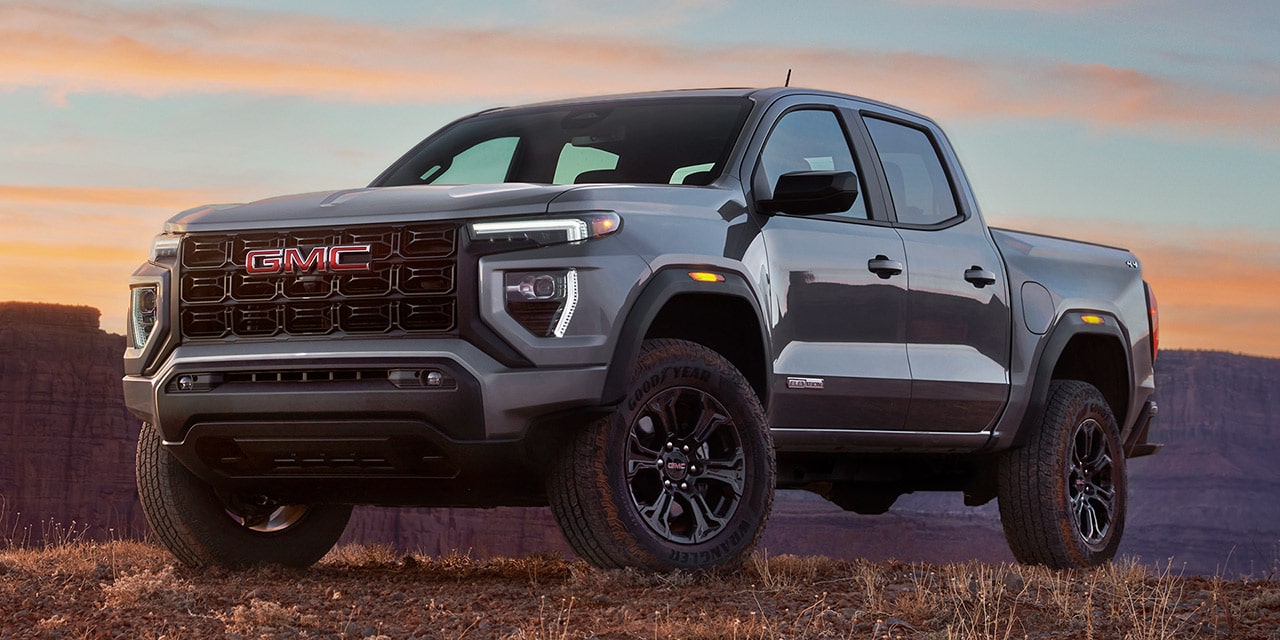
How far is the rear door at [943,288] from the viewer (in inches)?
320

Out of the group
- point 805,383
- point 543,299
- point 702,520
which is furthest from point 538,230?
point 805,383

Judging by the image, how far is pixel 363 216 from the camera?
6.47 metres

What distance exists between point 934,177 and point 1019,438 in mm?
1503

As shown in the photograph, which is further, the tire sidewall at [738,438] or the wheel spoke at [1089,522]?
the wheel spoke at [1089,522]

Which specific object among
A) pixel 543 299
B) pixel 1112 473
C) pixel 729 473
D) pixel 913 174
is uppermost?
pixel 913 174

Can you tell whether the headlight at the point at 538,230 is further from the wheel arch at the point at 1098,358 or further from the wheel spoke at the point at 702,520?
the wheel arch at the point at 1098,358

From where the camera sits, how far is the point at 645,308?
6449 mm

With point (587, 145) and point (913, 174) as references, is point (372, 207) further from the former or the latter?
point (913, 174)

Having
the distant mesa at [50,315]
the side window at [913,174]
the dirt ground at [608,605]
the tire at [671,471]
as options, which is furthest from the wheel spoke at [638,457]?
the distant mesa at [50,315]

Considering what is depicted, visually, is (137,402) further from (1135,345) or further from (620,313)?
(1135,345)

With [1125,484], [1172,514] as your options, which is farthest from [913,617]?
[1172,514]

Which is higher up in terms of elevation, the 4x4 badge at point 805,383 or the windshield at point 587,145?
the windshield at point 587,145

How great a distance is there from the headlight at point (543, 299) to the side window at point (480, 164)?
199cm

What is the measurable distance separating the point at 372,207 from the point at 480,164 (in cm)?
177
